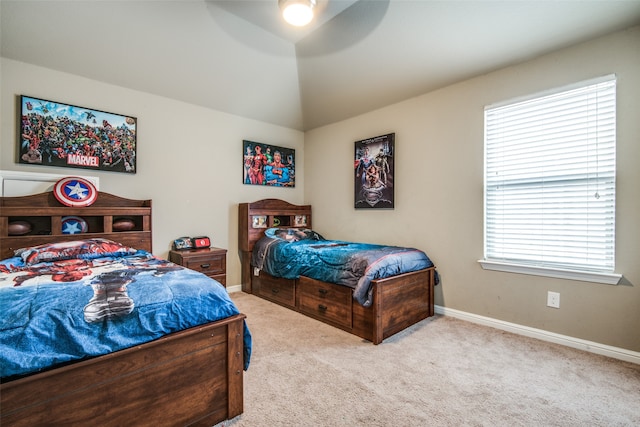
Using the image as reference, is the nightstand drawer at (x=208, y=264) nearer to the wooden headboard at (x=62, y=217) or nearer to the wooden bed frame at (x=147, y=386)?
the wooden headboard at (x=62, y=217)

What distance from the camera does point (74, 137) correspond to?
275 cm

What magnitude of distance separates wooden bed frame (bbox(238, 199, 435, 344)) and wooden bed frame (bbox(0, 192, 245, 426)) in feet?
3.92

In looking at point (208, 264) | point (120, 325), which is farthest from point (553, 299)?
point (208, 264)

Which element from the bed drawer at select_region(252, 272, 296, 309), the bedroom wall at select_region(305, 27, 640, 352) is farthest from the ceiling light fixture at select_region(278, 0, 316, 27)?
the bed drawer at select_region(252, 272, 296, 309)

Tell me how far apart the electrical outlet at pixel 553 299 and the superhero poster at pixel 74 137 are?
401 cm

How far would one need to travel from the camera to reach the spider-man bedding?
1.02 metres

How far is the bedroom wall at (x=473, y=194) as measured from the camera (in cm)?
210

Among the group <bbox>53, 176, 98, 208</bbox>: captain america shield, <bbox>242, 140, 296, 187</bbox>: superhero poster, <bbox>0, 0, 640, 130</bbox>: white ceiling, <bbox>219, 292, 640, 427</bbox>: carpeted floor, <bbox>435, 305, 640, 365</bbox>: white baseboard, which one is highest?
<bbox>0, 0, 640, 130</bbox>: white ceiling

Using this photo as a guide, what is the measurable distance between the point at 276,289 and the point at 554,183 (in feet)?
9.08

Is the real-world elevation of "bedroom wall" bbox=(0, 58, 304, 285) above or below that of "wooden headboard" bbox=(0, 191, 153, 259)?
above

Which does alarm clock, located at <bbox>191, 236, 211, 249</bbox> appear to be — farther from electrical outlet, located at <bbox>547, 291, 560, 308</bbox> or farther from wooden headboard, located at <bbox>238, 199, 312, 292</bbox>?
electrical outlet, located at <bbox>547, 291, 560, 308</bbox>

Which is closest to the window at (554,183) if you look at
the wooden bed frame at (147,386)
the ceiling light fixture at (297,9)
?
the ceiling light fixture at (297,9)

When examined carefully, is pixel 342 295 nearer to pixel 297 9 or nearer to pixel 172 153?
pixel 297 9

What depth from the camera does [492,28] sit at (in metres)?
2.32
